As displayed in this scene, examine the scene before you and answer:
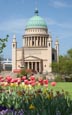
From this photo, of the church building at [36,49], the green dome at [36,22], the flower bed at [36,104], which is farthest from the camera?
the green dome at [36,22]

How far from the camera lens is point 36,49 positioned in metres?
123

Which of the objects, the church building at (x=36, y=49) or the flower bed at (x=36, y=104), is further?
the church building at (x=36, y=49)

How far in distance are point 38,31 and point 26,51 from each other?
9134mm

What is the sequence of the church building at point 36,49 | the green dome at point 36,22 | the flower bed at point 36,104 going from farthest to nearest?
the green dome at point 36,22 < the church building at point 36,49 < the flower bed at point 36,104

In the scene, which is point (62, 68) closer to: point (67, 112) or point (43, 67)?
point (43, 67)

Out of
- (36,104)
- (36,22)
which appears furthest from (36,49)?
(36,104)

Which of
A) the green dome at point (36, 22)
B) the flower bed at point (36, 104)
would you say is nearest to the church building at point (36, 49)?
the green dome at point (36, 22)

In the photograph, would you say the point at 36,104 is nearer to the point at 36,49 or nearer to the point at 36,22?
the point at 36,49

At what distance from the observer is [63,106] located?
8.38 metres

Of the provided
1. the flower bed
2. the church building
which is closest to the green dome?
the church building

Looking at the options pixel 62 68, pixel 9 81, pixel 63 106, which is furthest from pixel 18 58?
pixel 63 106

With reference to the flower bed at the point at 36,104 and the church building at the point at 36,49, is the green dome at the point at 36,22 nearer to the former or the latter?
the church building at the point at 36,49

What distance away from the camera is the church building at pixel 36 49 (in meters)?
122

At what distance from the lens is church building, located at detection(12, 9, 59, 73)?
121500 millimetres
